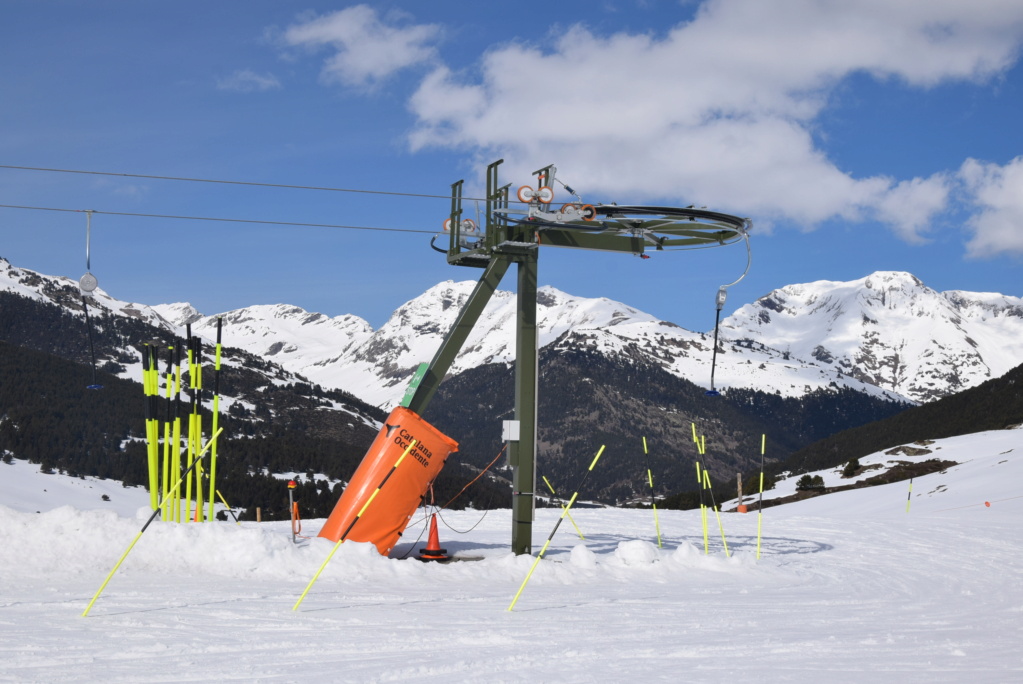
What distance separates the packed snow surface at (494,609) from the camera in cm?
921

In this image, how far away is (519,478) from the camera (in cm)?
1756

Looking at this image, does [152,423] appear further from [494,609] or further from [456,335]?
[494,609]

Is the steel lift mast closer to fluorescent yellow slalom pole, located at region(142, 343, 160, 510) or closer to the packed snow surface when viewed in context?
the packed snow surface

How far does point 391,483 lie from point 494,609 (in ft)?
14.3

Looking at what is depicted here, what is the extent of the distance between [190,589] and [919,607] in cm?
1004

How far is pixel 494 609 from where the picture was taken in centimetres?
1295

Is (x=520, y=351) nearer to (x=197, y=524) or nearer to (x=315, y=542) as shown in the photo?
(x=315, y=542)

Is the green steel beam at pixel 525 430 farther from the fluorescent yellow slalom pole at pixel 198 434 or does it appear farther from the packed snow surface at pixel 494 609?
the fluorescent yellow slalom pole at pixel 198 434

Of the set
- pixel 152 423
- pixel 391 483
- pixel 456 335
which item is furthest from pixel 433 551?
pixel 152 423

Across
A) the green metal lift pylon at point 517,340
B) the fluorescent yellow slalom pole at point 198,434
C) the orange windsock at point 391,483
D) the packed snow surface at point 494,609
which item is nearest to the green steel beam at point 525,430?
the green metal lift pylon at point 517,340

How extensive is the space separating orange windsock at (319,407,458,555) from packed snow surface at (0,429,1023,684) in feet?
2.49

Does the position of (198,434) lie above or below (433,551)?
above

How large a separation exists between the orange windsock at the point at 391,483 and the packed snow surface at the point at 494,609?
2.49ft

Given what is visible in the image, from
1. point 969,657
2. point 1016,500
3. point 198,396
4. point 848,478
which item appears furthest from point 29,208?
point 848,478
